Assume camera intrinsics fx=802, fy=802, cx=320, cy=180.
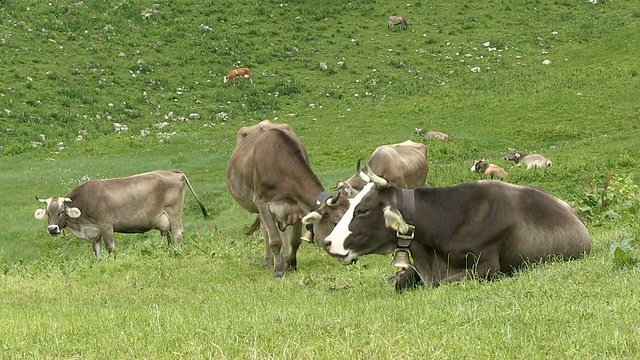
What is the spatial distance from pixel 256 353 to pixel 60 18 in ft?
127

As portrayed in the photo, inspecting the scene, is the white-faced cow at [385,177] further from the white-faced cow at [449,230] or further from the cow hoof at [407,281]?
the cow hoof at [407,281]

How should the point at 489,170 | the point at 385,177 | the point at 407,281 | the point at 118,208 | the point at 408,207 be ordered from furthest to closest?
the point at 489,170 → the point at 118,208 → the point at 385,177 → the point at 408,207 → the point at 407,281

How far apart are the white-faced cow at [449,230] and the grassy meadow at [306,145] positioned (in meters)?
0.51

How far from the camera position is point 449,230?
856cm

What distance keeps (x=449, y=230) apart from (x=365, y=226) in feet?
2.94

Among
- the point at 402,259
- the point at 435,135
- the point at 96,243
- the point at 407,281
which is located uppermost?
the point at 402,259

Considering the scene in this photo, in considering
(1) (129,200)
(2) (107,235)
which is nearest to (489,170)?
(1) (129,200)

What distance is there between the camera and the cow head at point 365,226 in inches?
340

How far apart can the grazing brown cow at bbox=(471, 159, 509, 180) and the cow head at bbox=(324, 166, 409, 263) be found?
11.8 meters

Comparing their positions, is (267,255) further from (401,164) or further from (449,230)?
(449,230)

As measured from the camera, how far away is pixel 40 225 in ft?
63.9

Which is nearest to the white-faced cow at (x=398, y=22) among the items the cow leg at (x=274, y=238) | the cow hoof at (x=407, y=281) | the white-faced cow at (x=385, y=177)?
the white-faced cow at (x=385, y=177)

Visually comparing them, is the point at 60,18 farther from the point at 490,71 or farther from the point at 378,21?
the point at 490,71

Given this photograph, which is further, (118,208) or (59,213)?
(118,208)
